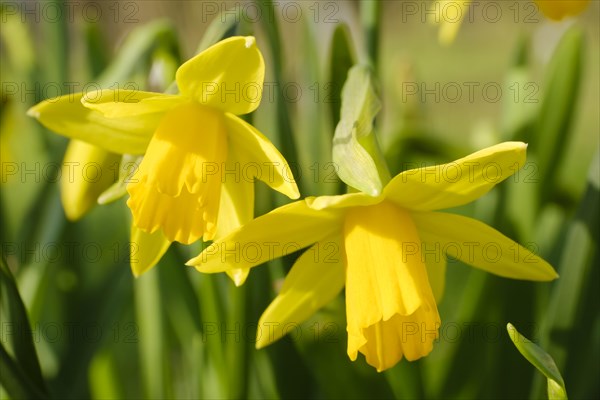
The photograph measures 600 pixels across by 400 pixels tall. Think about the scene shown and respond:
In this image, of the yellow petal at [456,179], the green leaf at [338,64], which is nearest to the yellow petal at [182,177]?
the yellow petal at [456,179]

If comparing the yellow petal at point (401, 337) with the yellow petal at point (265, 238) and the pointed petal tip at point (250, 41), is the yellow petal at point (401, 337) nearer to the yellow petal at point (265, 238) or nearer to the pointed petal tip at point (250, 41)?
the yellow petal at point (265, 238)

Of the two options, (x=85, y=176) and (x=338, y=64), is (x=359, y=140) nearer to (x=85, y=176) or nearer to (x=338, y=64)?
(x=338, y=64)

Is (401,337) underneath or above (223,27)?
underneath

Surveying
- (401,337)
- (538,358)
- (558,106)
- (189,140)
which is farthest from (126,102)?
(558,106)

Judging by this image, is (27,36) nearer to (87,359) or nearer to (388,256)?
(87,359)

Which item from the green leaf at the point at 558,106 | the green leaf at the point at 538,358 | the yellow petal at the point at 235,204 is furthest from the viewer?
the green leaf at the point at 558,106

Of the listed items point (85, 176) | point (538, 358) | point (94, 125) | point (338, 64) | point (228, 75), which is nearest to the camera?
point (538, 358)

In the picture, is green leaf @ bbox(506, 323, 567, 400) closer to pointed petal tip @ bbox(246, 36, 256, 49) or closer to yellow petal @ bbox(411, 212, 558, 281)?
yellow petal @ bbox(411, 212, 558, 281)
